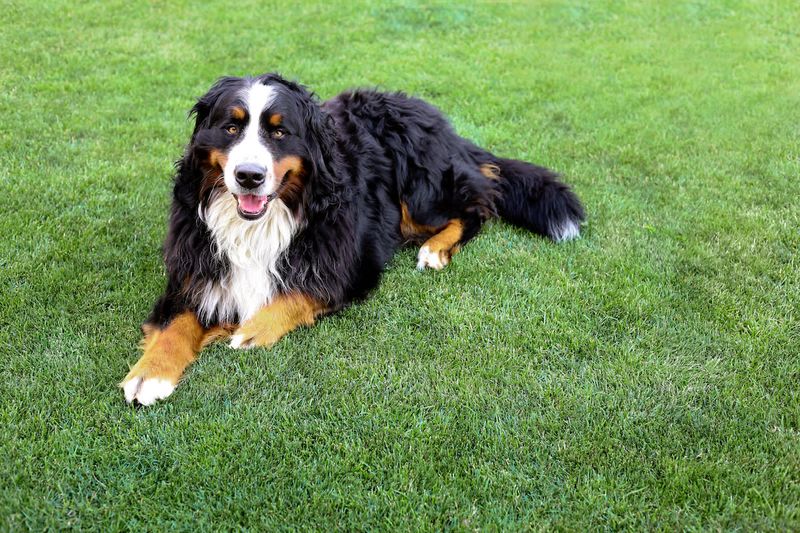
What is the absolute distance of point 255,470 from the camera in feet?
7.95

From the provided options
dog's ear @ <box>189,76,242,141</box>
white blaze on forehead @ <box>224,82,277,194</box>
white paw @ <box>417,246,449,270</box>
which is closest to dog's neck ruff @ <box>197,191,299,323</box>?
white blaze on forehead @ <box>224,82,277,194</box>

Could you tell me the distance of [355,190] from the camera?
12.2ft

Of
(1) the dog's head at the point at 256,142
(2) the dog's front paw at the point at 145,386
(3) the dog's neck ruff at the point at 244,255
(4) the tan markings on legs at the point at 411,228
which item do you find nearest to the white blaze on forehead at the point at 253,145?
(1) the dog's head at the point at 256,142

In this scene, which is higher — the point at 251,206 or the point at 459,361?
the point at 251,206

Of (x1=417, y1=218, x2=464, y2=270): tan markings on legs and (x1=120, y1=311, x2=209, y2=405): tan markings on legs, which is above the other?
(x1=120, y1=311, x2=209, y2=405): tan markings on legs

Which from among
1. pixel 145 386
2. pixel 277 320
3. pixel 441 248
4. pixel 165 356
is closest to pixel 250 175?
pixel 277 320

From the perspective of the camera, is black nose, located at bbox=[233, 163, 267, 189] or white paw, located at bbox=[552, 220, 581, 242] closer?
black nose, located at bbox=[233, 163, 267, 189]

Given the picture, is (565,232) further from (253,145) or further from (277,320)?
(253,145)

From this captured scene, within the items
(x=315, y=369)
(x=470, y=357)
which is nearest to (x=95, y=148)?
(x=315, y=369)

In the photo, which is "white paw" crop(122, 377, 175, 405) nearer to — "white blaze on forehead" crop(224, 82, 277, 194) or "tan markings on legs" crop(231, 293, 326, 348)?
"tan markings on legs" crop(231, 293, 326, 348)

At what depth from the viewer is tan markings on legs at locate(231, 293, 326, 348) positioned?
10.4ft

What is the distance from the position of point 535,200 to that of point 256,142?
7.06 feet

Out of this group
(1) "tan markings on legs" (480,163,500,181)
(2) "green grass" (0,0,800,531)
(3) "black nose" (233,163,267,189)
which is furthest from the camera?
(1) "tan markings on legs" (480,163,500,181)

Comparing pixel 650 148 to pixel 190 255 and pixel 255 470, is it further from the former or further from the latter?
pixel 255 470
